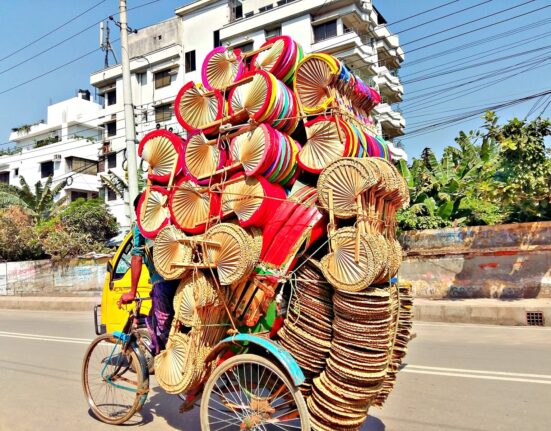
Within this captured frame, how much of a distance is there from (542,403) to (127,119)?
35.9 ft

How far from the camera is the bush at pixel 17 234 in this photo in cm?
2084

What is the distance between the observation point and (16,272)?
21344 mm

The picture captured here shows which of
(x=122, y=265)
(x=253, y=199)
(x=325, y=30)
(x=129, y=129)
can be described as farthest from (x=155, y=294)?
(x=325, y=30)

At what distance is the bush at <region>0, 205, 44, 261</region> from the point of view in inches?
821

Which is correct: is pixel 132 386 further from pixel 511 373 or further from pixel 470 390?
pixel 511 373

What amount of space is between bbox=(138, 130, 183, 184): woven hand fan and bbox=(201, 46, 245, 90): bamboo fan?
1.72 ft

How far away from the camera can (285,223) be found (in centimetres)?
311

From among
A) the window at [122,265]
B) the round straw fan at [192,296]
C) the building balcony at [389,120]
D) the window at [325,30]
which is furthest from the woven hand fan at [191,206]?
the window at [325,30]

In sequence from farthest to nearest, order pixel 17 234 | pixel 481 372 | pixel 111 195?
pixel 111 195, pixel 17 234, pixel 481 372

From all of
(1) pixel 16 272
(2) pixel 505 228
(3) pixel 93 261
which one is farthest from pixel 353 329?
(1) pixel 16 272

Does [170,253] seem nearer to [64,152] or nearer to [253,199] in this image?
[253,199]

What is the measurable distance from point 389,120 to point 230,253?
27289 millimetres

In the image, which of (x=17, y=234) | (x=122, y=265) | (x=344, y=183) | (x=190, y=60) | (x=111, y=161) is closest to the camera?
(x=344, y=183)

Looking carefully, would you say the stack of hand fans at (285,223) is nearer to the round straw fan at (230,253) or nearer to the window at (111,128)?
the round straw fan at (230,253)
